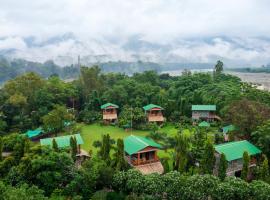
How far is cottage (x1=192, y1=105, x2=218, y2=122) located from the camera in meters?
35.0

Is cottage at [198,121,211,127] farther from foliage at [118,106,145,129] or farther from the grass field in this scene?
foliage at [118,106,145,129]

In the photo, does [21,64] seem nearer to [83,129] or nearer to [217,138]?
[83,129]

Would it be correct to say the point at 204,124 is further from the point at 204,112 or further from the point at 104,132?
the point at 104,132

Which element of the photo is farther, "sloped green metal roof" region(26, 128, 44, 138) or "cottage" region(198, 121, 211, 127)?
"cottage" region(198, 121, 211, 127)

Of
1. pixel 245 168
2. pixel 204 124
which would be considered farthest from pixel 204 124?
pixel 245 168

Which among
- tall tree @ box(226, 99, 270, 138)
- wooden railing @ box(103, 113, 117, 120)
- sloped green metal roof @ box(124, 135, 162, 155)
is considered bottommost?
wooden railing @ box(103, 113, 117, 120)

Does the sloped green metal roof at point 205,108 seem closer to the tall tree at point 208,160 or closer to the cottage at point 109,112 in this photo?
the cottage at point 109,112

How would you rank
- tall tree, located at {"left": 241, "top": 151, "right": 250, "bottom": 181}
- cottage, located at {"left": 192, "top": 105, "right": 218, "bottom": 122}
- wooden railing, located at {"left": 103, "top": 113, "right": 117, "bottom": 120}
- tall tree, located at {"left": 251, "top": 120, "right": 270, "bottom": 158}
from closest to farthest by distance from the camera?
tall tree, located at {"left": 241, "top": 151, "right": 250, "bottom": 181} → tall tree, located at {"left": 251, "top": 120, "right": 270, "bottom": 158} → cottage, located at {"left": 192, "top": 105, "right": 218, "bottom": 122} → wooden railing, located at {"left": 103, "top": 113, "right": 117, "bottom": 120}

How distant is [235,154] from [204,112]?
14.9 m

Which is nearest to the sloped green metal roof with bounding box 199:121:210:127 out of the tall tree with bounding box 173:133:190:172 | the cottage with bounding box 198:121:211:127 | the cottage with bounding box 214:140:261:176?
the cottage with bounding box 198:121:211:127

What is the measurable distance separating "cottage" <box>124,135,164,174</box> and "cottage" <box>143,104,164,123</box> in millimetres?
11386

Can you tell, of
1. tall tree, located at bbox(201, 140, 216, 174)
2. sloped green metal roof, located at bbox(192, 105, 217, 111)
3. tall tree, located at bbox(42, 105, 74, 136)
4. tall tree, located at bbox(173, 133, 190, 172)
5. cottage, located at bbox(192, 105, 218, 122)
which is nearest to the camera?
tall tree, located at bbox(201, 140, 216, 174)

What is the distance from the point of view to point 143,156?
23016 mm

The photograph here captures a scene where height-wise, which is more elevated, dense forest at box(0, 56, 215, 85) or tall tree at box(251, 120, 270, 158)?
dense forest at box(0, 56, 215, 85)
